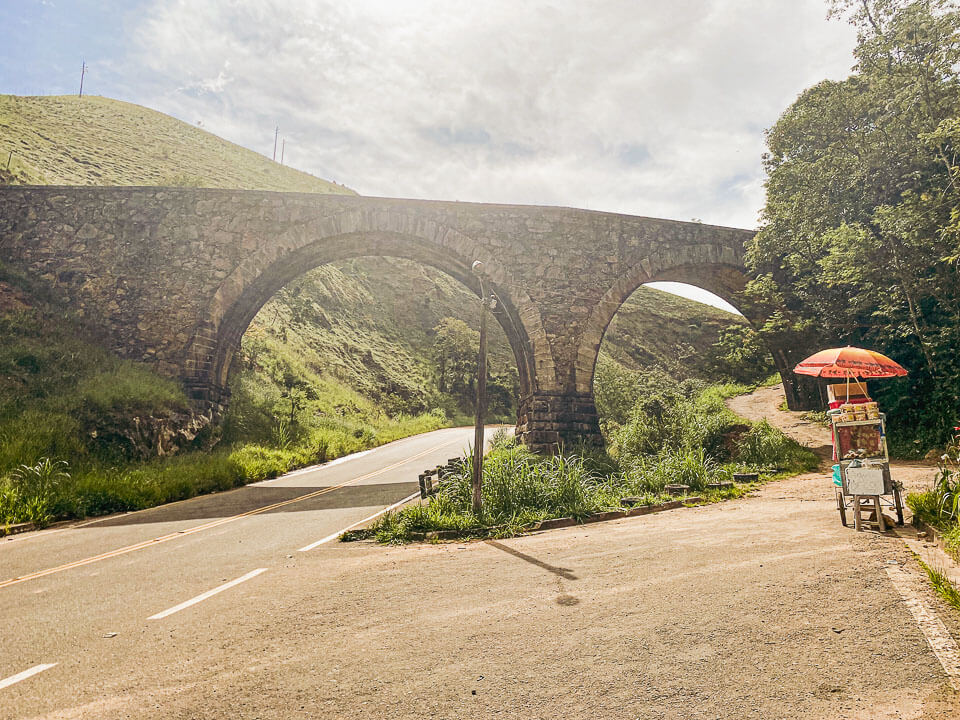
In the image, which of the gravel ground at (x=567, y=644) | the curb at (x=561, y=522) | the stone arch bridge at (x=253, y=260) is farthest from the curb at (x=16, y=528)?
the curb at (x=561, y=522)

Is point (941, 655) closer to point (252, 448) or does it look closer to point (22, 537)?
point (22, 537)

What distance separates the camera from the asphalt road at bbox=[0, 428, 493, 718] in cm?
353

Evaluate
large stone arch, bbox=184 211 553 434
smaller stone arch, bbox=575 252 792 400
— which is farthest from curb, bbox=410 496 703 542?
large stone arch, bbox=184 211 553 434

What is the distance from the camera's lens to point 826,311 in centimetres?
1514

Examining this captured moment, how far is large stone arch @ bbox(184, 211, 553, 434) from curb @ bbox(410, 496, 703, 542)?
6.47 m

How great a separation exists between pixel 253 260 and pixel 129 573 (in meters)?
10.5

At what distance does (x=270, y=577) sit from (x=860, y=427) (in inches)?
300

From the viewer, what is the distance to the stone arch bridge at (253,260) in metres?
14.5

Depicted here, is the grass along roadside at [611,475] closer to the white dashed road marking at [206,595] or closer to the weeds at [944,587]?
the white dashed road marking at [206,595]

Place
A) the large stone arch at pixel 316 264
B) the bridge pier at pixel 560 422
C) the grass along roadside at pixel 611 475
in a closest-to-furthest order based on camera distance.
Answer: the grass along roadside at pixel 611 475, the large stone arch at pixel 316 264, the bridge pier at pixel 560 422

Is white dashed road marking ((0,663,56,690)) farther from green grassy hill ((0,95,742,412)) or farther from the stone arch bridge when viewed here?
green grassy hill ((0,95,742,412))

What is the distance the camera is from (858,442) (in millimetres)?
6730

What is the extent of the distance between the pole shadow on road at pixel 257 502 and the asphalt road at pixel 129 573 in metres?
0.03

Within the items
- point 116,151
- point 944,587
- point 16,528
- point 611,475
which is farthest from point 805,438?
point 116,151
